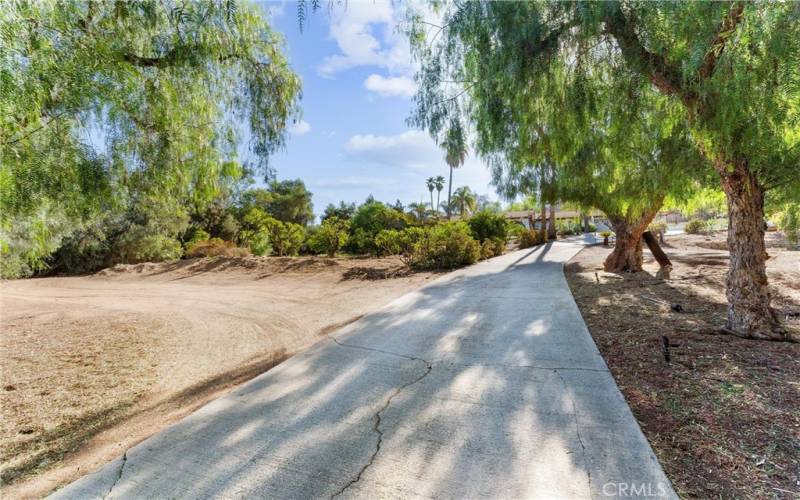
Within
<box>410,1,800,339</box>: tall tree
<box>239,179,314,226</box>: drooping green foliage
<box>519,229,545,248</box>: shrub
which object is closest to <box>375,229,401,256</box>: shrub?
<box>410,1,800,339</box>: tall tree

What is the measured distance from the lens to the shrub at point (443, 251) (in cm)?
1370

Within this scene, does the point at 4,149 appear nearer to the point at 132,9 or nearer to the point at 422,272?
the point at 132,9

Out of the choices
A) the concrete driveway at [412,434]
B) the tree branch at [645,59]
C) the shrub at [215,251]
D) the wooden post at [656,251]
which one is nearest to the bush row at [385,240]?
the shrub at [215,251]

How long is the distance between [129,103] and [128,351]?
11.8ft

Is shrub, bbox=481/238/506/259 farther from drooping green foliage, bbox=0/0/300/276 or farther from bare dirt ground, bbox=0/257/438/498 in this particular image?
drooping green foliage, bbox=0/0/300/276

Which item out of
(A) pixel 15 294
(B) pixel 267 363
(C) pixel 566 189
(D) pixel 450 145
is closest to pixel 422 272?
(C) pixel 566 189

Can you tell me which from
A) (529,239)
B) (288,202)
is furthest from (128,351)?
(288,202)

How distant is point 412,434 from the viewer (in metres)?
2.93

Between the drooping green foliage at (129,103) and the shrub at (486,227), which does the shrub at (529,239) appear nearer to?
the shrub at (486,227)

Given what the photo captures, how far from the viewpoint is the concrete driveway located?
2.37m

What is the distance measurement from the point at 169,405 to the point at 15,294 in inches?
477

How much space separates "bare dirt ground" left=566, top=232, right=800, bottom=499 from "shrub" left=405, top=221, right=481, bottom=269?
262 inches

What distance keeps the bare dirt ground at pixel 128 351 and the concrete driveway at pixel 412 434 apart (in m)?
0.57

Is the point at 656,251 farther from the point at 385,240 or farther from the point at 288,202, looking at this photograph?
the point at 288,202
